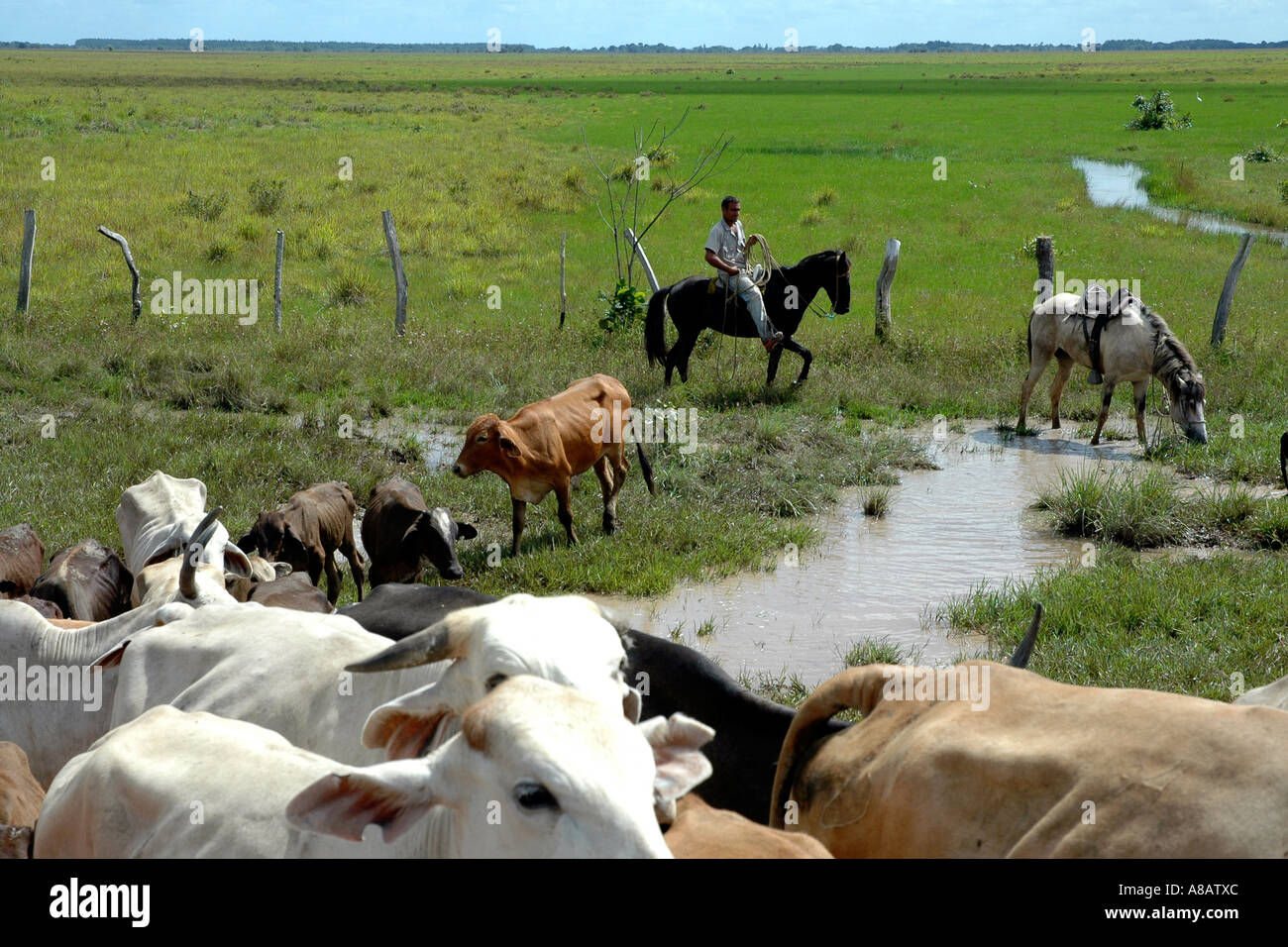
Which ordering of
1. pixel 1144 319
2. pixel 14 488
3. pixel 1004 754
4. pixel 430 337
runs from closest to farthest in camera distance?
pixel 1004 754
pixel 14 488
pixel 1144 319
pixel 430 337

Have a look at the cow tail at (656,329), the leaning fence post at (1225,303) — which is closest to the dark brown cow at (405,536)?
the cow tail at (656,329)

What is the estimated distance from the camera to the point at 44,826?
11.0 ft

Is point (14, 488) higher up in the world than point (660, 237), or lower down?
lower down

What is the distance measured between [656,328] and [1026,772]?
13.2m

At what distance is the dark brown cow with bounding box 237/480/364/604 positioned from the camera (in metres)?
8.14

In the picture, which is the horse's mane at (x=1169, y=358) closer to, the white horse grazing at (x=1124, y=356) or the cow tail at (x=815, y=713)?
the white horse grazing at (x=1124, y=356)

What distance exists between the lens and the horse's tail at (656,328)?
622 inches

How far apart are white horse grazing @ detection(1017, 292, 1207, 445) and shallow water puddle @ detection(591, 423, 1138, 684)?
1.18 meters

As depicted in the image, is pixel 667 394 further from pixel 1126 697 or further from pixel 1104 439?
pixel 1126 697

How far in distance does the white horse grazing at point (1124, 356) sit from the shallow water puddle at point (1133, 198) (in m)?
13.9

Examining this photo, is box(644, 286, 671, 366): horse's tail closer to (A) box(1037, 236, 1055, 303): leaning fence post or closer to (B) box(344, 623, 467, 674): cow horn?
(A) box(1037, 236, 1055, 303): leaning fence post

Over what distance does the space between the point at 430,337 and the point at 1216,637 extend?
36.6ft

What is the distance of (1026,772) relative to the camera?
3.06 meters
